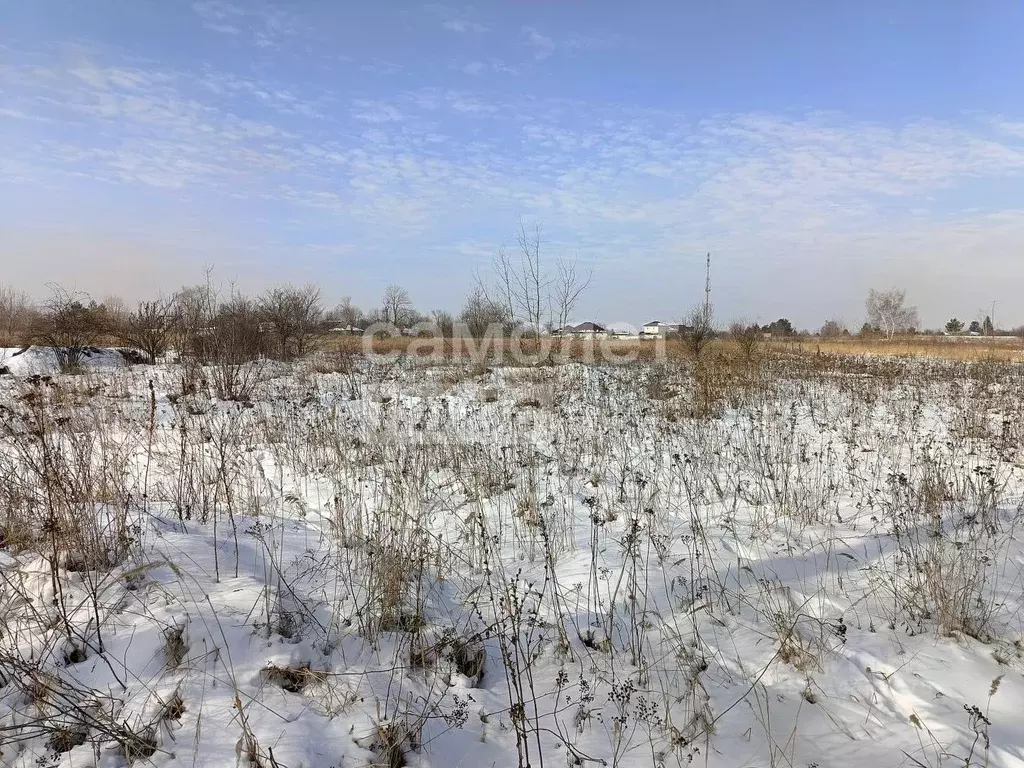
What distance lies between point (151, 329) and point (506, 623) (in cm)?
1513

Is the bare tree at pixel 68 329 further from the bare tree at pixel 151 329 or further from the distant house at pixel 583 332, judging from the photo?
the distant house at pixel 583 332

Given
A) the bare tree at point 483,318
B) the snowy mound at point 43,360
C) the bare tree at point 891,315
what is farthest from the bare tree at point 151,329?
the bare tree at point 891,315

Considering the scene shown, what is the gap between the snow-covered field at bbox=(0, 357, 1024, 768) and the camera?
6.31 feet

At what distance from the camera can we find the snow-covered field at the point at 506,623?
1924mm

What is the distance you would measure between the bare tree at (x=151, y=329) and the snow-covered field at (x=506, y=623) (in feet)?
35.4

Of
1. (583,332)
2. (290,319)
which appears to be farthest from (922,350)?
(290,319)

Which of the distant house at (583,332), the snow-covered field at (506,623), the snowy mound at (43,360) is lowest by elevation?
the snow-covered field at (506,623)

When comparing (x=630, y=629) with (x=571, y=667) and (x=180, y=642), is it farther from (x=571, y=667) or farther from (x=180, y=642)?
(x=180, y=642)

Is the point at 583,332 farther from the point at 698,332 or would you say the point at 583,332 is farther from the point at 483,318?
the point at 698,332

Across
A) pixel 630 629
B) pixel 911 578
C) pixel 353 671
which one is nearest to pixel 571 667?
pixel 630 629

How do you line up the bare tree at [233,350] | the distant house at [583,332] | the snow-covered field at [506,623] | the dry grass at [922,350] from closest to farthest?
the snow-covered field at [506,623]
the bare tree at [233,350]
the distant house at [583,332]
the dry grass at [922,350]

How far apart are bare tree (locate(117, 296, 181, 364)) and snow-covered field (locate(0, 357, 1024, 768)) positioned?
10.8 metres

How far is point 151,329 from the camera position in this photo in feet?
45.8

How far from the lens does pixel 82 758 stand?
169 cm
